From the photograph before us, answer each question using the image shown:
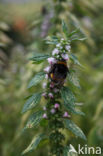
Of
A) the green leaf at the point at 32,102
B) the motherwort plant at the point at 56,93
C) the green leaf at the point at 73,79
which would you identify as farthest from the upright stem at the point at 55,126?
the green leaf at the point at 73,79

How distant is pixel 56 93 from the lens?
1756 millimetres

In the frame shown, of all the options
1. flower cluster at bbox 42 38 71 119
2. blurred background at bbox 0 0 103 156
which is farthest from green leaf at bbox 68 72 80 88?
blurred background at bbox 0 0 103 156

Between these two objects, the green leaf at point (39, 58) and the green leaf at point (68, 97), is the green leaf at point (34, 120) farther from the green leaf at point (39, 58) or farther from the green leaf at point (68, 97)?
the green leaf at point (39, 58)

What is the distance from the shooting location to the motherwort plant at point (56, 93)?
1.64 m

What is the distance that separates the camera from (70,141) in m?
2.92

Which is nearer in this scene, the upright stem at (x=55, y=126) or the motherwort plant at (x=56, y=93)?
the motherwort plant at (x=56, y=93)

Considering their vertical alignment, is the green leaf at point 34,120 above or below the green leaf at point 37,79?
below

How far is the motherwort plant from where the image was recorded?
164cm

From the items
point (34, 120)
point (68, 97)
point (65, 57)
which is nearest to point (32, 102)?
point (34, 120)

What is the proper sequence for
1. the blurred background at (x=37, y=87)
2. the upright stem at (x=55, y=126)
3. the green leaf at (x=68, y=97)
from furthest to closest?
the blurred background at (x=37, y=87), the upright stem at (x=55, y=126), the green leaf at (x=68, y=97)

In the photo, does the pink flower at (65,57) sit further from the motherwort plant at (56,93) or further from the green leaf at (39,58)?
the green leaf at (39,58)

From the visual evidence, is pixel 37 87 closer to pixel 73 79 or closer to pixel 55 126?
pixel 55 126

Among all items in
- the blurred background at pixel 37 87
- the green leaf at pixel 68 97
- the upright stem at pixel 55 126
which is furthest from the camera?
the blurred background at pixel 37 87

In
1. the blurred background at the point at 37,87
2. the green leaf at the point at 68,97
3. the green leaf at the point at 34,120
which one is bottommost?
the green leaf at the point at 34,120
